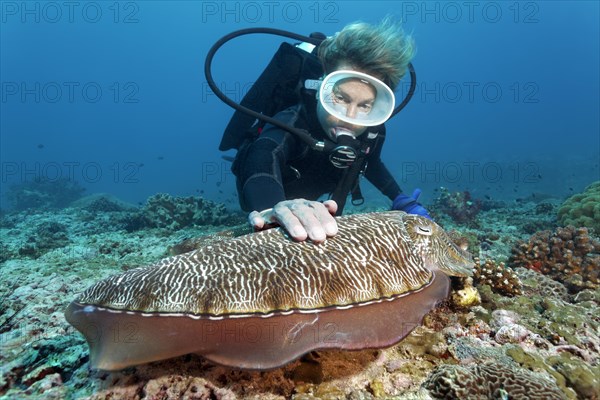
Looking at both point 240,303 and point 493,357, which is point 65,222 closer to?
point 240,303

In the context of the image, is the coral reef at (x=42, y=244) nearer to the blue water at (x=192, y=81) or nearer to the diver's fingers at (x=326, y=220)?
the diver's fingers at (x=326, y=220)

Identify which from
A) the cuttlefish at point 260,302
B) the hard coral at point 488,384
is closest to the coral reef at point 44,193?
the cuttlefish at point 260,302

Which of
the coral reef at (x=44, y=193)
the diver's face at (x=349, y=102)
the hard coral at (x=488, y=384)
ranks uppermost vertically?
the diver's face at (x=349, y=102)

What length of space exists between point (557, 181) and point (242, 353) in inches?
1659

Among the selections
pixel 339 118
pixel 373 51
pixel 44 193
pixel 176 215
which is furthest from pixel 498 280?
pixel 44 193

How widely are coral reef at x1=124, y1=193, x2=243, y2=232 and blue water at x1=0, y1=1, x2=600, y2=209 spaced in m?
74.2

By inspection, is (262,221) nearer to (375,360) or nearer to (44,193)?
(375,360)

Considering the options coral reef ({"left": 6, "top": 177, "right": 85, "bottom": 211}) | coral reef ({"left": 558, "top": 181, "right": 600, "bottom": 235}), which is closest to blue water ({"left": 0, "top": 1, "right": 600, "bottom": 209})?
coral reef ({"left": 6, "top": 177, "right": 85, "bottom": 211})

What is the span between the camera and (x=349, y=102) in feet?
16.4

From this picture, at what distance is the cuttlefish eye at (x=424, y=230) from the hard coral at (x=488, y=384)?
108cm

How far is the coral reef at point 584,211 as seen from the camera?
26.7 ft

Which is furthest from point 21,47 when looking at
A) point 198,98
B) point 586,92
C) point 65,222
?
point 586,92

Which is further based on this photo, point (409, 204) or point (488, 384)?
point (409, 204)

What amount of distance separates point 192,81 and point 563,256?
197 meters
